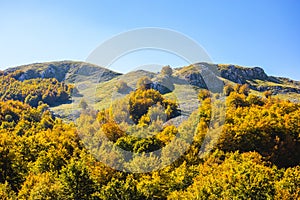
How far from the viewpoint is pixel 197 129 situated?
88125 millimetres

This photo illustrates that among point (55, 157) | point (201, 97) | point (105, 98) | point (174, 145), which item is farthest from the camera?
point (105, 98)

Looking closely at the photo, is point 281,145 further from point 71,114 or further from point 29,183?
point 71,114

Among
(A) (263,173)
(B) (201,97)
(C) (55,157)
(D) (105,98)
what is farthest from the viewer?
(D) (105,98)

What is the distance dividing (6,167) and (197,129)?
48.5 metres

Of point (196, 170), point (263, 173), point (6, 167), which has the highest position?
point (263, 173)

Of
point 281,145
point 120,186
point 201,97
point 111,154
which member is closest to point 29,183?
point 120,186

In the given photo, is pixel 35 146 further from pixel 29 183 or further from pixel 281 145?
pixel 281 145

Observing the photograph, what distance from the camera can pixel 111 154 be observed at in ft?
240

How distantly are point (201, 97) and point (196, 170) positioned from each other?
314 feet

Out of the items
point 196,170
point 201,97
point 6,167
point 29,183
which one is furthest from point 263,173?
point 201,97

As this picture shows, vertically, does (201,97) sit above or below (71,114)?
above

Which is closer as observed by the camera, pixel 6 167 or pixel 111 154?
pixel 6 167

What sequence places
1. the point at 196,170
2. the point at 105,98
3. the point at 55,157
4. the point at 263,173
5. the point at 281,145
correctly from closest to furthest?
the point at 263,173, the point at 196,170, the point at 55,157, the point at 281,145, the point at 105,98

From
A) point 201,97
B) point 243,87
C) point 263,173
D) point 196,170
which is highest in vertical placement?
point 243,87
